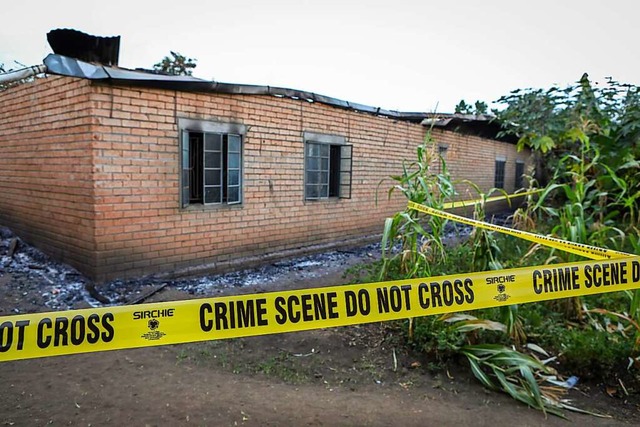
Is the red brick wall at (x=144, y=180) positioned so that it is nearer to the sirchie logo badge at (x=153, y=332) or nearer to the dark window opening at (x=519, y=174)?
the sirchie logo badge at (x=153, y=332)

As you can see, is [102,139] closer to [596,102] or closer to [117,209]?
[117,209]

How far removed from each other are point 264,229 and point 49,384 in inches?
158

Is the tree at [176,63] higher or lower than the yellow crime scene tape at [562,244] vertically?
higher

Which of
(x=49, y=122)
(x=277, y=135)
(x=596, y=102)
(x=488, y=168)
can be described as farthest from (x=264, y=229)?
(x=488, y=168)

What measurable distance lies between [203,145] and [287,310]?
4118mm

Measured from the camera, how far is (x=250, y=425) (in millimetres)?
2268

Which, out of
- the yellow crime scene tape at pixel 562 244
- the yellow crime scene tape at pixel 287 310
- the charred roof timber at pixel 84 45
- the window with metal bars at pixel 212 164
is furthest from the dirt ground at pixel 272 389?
the charred roof timber at pixel 84 45

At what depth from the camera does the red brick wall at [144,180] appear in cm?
480

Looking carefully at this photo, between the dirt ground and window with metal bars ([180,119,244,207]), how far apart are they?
273cm

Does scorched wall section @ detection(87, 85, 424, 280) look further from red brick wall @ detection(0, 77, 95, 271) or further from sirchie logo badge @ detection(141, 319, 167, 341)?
sirchie logo badge @ detection(141, 319, 167, 341)

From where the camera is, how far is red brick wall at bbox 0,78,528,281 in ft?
15.8

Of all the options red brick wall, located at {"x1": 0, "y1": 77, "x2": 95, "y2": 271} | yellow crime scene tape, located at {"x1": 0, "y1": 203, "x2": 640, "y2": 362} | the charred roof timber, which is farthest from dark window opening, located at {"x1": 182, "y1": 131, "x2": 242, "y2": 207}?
yellow crime scene tape, located at {"x1": 0, "y1": 203, "x2": 640, "y2": 362}

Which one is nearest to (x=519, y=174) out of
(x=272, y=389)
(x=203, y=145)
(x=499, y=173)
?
(x=499, y=173)

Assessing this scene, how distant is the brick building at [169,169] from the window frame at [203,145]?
0.02 m
